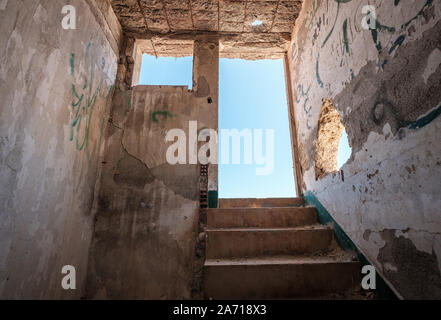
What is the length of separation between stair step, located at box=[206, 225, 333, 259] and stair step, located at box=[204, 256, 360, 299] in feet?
1.07

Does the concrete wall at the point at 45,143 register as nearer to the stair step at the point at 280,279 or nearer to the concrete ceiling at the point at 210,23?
the concrete ceiling at the point at 210,23

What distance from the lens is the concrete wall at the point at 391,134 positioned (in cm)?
135

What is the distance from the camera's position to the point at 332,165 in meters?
2.91

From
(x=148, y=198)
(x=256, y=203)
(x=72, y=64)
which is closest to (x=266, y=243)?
(x=256, y=203)

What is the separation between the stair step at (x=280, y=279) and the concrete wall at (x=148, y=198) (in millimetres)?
537

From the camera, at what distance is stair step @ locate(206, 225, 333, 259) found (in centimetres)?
244

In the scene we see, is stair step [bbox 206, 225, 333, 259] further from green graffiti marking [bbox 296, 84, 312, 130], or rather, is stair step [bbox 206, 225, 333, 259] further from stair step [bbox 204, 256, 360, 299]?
green graffiti marking [bbox 296, 84, 312, 130]

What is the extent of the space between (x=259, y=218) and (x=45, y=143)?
2273mm

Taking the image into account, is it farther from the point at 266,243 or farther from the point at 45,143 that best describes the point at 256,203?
the point at 45,143

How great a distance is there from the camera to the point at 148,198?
289cm

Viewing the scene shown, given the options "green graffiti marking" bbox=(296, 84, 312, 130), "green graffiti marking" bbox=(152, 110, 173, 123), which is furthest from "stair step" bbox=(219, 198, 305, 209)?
"green graffiti marking" bbox=(152, 110, 173, 123)

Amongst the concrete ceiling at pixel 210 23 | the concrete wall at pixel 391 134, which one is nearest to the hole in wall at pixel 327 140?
the concrete wall at pixel 391 134
